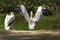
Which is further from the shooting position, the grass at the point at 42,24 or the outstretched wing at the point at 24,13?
the grass at the point at 42,24

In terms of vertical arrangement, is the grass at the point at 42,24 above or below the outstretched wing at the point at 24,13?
below

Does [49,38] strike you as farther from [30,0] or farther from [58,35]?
[30,0]

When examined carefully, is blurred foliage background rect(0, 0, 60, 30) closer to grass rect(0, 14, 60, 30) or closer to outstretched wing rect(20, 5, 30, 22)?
grass rect(0, 14, 60, 30)

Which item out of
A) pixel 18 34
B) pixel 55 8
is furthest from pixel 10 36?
pixel 55 8

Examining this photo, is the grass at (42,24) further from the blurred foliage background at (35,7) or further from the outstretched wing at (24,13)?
the outstretched wing at (24,13)

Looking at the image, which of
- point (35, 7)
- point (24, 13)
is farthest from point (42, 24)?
point (24, 13)

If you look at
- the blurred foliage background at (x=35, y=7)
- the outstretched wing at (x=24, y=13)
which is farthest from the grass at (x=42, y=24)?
the outstretched wing at (x=24, y=13)

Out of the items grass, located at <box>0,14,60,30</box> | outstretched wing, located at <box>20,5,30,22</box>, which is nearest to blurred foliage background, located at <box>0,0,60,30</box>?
grass, located at <box>0,14,60,30</box>

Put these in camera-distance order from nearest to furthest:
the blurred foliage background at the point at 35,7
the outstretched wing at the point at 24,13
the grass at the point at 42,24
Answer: the outstretched wing at the point at 24,13
the grass at the point at 42,24
the blurred foliage background at the point at 35,7

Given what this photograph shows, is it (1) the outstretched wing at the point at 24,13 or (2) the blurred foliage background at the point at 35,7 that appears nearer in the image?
(1) the outstretched wing at the point at 24,13

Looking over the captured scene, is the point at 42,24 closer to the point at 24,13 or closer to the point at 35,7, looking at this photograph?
the point at 35,7

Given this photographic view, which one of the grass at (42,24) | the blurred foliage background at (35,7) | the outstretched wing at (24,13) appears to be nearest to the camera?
the outstretched wing at (24,13)

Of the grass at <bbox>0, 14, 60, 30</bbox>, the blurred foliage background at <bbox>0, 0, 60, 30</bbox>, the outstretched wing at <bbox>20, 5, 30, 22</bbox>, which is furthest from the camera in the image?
the blurred foliage background at <bbox>0, 0, 60, 30</bbox>

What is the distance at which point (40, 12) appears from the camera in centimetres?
1281
